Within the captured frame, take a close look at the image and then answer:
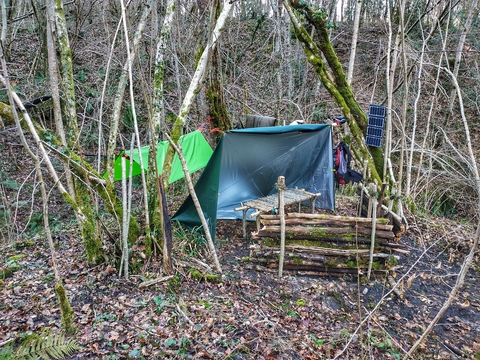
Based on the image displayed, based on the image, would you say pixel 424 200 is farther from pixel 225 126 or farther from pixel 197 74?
pixel 197 74

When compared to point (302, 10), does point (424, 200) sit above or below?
below

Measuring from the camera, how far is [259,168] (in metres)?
5.65

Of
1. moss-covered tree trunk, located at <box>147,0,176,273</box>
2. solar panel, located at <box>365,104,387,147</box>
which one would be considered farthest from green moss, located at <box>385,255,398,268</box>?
moss-covered tree trunk, located at <box>147,0,176,273</box>

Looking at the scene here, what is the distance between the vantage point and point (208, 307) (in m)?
3.32

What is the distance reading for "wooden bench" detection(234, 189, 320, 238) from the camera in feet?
16.4

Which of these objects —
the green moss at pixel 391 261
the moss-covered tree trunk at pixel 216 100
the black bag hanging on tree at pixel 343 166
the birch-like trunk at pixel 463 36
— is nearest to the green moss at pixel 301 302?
the green moss at pixel 391 261

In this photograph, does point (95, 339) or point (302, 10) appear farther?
point (302, 10)

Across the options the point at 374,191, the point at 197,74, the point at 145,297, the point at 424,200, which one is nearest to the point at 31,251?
the point at 145,297

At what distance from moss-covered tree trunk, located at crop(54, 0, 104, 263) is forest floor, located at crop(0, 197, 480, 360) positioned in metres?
0.29

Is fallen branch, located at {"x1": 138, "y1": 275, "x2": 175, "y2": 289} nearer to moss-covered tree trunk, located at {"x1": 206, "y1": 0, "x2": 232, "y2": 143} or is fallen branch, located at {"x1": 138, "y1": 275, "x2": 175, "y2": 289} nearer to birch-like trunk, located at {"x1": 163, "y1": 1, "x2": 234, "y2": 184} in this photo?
birch-like trunk, located at {"x1": 163, "y1": 1, "x2": 234, "y2": 184}

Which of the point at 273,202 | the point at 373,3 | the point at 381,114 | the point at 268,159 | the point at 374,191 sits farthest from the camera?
the point at 373,3

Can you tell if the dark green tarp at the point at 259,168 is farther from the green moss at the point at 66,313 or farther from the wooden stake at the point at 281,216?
the green moss at the point at 66,313

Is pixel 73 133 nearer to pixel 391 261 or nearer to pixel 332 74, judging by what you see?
pixel 332 74

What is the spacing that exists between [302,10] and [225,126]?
96.6 inches
